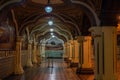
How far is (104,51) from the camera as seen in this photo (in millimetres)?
11641

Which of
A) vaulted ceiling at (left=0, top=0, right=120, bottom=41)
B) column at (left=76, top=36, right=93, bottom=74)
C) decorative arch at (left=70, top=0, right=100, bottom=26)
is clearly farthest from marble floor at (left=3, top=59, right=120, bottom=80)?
decorative arch at (left=70, top=0, right=100, bottom=26)

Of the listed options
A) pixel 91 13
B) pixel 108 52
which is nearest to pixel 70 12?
pixel 91 13

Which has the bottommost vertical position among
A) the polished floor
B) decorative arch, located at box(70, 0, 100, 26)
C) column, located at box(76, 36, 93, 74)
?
the polished floor

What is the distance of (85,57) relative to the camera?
1906 cm

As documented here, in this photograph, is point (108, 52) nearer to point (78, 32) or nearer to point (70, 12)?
point (70, 12)

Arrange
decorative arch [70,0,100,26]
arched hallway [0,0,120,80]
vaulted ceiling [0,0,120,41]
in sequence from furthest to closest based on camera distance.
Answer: decorative arch [70,0,100,26]
arched hallway [0,0,120,80]
vaulted ceiling [0,0,120,41]

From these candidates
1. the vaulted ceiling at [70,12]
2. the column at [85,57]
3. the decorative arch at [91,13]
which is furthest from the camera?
the column at [85,57]

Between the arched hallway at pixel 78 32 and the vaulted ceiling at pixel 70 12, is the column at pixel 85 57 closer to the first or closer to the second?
the arched hallway at pixel 78 32

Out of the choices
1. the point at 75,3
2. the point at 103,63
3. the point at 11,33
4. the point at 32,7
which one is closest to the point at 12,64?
the point at 11,33

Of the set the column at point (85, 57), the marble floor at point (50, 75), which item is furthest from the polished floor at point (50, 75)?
the column at point (85, 57)

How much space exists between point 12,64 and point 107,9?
355 inches

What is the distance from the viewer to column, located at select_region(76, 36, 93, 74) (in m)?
18.7

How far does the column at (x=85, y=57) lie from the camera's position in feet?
61.5

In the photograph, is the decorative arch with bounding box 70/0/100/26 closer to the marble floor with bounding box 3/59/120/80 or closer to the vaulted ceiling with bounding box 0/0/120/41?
the vaulted ceiling with bounding box 0/0/120/41
